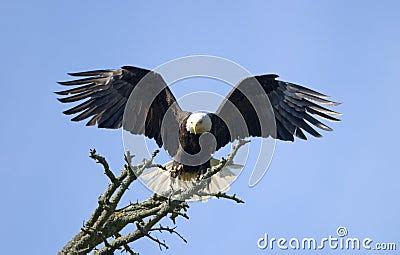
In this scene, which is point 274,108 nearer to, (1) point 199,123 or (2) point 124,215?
(1) point 199,123

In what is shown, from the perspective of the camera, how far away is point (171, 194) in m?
5.06

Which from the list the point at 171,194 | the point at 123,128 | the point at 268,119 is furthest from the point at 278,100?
the point at 171,194

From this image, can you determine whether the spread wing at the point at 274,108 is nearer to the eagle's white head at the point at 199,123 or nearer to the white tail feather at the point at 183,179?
the eagle's white head at the point at 199,123

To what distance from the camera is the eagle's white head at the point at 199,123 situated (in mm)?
6977

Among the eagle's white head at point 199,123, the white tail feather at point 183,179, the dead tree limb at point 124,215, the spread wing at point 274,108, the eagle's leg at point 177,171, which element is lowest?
the dead tree limb at point 124,215

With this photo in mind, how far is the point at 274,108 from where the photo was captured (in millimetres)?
7480

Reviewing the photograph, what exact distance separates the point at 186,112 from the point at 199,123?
1.29 ft

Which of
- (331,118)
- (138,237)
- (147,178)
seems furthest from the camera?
(331,118)

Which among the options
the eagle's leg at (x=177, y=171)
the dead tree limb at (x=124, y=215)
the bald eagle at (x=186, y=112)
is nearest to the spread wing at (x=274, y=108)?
the bald eagle at (x=186, y=112)

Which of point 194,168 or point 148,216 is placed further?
point 194,168

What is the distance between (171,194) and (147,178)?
1.66 metres

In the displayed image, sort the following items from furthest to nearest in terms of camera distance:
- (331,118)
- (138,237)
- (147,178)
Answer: (331,118) < (147,178) < (138,237)

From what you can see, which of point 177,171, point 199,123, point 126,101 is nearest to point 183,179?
point 177,171

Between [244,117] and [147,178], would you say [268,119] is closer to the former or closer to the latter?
[244,117]
